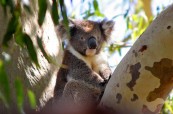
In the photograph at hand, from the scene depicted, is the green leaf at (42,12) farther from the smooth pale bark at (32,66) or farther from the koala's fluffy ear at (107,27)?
the koala's fluffy ear at (107,27)

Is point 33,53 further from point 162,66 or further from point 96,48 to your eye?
point 96,48

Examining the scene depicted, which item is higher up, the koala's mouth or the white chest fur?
the koala's mouth

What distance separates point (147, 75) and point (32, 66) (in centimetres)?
69

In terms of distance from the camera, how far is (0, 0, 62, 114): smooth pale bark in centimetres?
271

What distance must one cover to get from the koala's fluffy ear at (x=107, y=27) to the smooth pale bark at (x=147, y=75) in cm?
199

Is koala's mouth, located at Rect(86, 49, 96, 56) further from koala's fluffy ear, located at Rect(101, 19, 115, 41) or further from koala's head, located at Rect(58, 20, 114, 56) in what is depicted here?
koala's fluffy ear, located at Rect(101, 19, 115, 41)

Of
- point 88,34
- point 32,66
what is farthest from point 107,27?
point 32,66

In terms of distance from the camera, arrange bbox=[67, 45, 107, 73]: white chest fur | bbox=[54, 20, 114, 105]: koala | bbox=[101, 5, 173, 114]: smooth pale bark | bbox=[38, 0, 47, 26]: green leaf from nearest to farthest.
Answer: bbox=[38, 0, 47, 26]: green leaf < bbox=[101, 5, 173, 114]: smooth pale bark < bbox=[54, 20, 114, 105]: koala < bbox=[67, 45, 107, 73]: white chest fur

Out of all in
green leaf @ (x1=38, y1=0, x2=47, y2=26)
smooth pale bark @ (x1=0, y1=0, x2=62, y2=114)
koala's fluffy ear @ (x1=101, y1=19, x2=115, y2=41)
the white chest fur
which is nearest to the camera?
green leaf @ (x1=38, y1=0, x2=47, y2=26)

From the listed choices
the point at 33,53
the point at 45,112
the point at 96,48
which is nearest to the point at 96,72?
the point at 96,48

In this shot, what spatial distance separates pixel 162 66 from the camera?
8.26 ft

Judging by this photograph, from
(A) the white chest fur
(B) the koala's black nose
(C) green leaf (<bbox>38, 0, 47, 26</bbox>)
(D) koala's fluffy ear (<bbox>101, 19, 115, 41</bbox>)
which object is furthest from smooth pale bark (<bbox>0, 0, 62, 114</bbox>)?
(D) koala's fluffy ear (<bbox>101, 19, 115, 41</bbox>)

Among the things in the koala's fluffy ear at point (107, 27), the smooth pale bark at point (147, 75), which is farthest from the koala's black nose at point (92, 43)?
the smooth pale bark at point (147, 75)

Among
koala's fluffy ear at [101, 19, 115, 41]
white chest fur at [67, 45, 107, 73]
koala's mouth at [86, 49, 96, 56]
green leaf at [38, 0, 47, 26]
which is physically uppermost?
green leaf at [38, 0, 47, 26]
